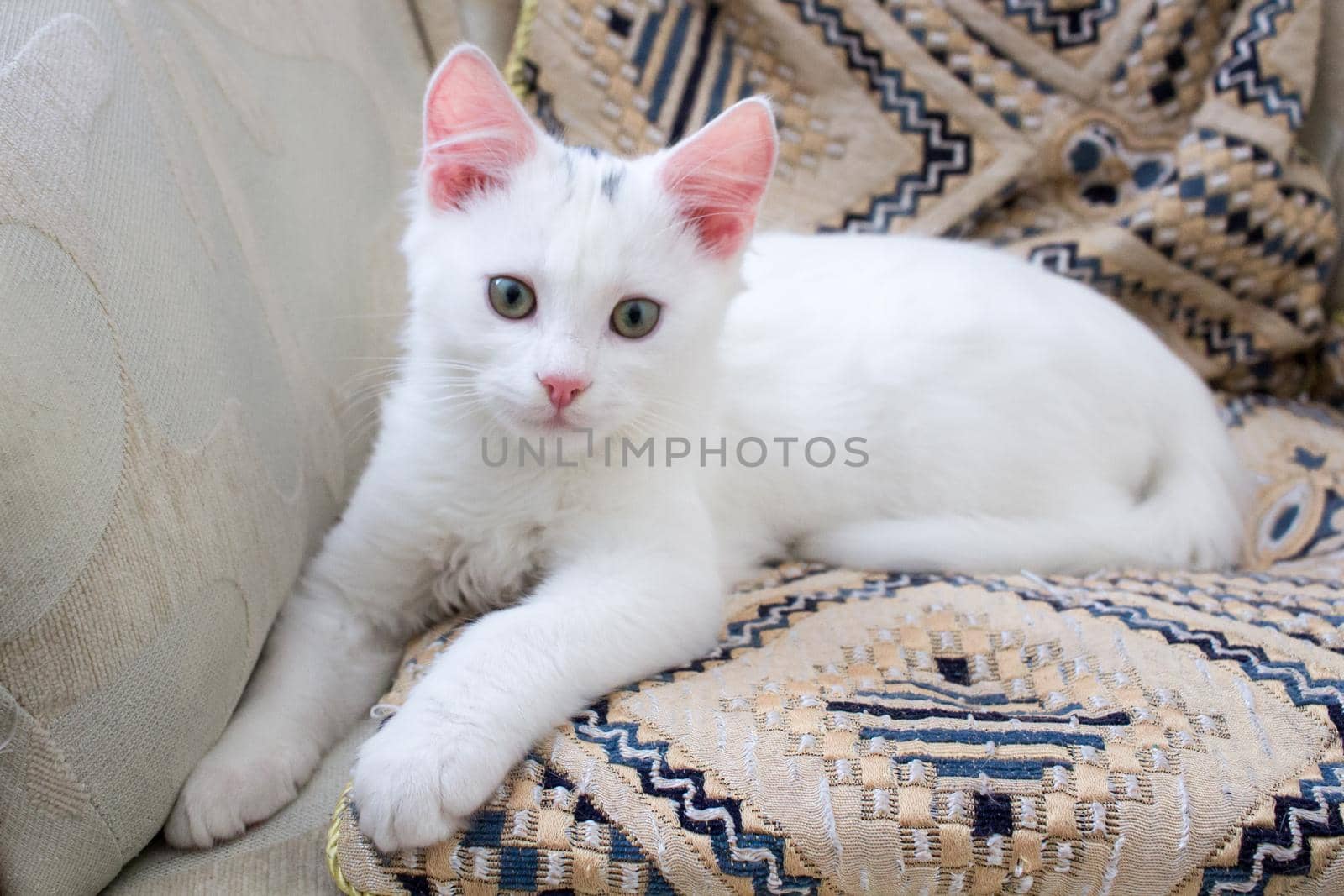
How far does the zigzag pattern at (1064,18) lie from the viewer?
6.49ft

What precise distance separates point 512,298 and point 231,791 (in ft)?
1.93

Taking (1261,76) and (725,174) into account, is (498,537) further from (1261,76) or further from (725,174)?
(1261,76)

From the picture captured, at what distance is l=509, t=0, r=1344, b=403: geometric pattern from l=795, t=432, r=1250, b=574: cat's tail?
59 centimetres

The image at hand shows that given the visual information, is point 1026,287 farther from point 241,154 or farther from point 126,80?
point 126,80

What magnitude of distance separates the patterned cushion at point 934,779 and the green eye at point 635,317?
39 centimetres

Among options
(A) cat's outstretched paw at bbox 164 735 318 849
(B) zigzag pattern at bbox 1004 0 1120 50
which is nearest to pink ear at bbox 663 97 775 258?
(A) cat's outstretched paw at bbox 164 735 318 849

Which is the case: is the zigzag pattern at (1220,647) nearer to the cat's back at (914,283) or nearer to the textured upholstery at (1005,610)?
the textured upholstery at (1005,610)

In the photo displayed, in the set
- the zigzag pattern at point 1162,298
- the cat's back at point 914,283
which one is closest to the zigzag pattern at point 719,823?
→ the cat's back at point 914,283

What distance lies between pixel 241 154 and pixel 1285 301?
191 cm

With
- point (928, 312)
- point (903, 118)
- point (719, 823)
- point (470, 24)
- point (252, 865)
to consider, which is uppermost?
point (470, 24)

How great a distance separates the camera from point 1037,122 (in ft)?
6.57

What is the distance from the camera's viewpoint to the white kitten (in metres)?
1.07

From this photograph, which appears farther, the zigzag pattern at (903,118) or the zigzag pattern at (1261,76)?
the zigzag pattern at (903,118)

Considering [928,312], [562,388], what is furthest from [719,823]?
[928,312]
